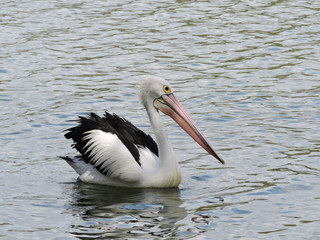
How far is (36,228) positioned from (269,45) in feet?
26.5

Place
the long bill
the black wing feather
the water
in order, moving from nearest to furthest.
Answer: the water
the long bill
the black wing feather

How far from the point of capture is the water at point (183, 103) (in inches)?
297

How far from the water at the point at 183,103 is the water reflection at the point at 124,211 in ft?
0.04

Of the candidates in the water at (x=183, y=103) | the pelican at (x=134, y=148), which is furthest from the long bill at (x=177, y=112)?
the water at (x=183, y=103)

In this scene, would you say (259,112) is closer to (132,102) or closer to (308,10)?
(132,102)

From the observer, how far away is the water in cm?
754

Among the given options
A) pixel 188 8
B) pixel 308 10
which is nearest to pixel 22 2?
pixel 188 8

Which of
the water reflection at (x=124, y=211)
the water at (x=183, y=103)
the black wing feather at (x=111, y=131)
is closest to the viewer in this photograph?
the water reflection at (x=124, y=211)

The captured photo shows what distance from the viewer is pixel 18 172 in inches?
352

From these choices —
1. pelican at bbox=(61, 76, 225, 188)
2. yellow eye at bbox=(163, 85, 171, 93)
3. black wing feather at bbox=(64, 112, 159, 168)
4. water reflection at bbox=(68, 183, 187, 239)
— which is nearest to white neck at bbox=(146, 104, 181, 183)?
pelican at bbox=(61, 76, 225, 188)

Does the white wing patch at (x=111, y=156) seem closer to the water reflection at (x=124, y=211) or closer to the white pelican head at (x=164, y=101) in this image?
the water reflection at (x=124, y=211)

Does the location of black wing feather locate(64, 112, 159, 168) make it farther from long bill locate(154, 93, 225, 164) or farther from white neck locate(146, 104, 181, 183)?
long bill locate(154, 93, 225, 164)

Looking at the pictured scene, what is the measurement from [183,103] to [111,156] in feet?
10.8

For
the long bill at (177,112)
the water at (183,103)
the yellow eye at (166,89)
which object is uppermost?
the yellow eye at (166,89)
